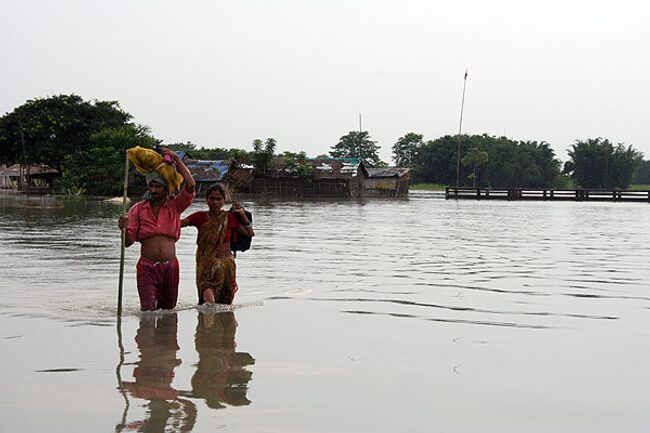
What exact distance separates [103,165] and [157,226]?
5032cm

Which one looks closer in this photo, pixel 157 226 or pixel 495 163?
pixel 157 226

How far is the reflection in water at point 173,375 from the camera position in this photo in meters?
4.27

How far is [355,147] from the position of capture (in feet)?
352

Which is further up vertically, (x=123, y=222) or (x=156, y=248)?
(x=123, y=222)

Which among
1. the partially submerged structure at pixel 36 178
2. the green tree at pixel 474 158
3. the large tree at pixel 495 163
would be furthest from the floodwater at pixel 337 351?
the large tree at pixel 495 163

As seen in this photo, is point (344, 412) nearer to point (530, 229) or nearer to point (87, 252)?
point (87, 252)

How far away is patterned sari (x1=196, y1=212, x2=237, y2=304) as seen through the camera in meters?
7.58

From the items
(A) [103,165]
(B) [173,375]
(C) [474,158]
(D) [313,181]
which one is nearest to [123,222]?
(B) [173,375]

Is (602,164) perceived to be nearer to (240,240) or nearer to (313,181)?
(313,181)

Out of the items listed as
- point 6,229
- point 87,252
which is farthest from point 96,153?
point 87,252

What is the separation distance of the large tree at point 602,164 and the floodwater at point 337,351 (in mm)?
83055

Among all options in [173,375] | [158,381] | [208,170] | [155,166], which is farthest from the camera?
[208,170]

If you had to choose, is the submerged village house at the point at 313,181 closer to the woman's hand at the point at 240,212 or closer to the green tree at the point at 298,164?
the green tree at the point at 298,164

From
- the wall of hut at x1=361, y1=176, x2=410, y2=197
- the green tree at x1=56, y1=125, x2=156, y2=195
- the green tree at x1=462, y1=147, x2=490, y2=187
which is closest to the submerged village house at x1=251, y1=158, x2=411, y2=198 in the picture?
the wall of hut at x1=361, y1=176, x2=410, y2=197
